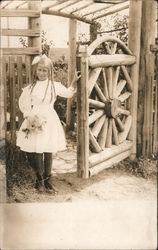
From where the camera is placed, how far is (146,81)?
15.3 ft

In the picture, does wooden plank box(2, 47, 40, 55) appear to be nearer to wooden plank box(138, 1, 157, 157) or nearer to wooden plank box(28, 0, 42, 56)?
wooden plank box(28, 0, 42, 56)

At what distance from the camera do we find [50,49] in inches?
159

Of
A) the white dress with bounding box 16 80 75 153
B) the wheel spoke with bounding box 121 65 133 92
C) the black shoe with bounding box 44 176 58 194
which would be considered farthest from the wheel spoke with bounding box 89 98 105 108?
the black shoe with bounding box 44 176 58 194

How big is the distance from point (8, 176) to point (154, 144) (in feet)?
6.31

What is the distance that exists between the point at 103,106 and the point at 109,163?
2.24 ft

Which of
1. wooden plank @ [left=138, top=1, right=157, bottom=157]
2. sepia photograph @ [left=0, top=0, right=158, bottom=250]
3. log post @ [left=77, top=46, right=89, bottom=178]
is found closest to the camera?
sepia photograph @ [left=0, top=0, right=158, bottom=250]

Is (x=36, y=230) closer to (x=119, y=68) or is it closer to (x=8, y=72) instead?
(x=8, y=72)

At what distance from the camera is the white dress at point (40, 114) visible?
3607mm

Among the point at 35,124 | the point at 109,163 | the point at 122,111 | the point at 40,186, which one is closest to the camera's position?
the point at 35,124

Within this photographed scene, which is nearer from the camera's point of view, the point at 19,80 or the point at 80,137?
the point at 19,80

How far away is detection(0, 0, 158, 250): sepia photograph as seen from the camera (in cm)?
349

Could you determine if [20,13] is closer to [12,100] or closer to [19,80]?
[19,80]

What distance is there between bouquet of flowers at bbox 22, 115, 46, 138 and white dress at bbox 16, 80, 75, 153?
0.09 ft

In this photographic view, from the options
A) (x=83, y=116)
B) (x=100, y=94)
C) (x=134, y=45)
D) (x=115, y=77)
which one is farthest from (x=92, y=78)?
(x=134, y=45)
